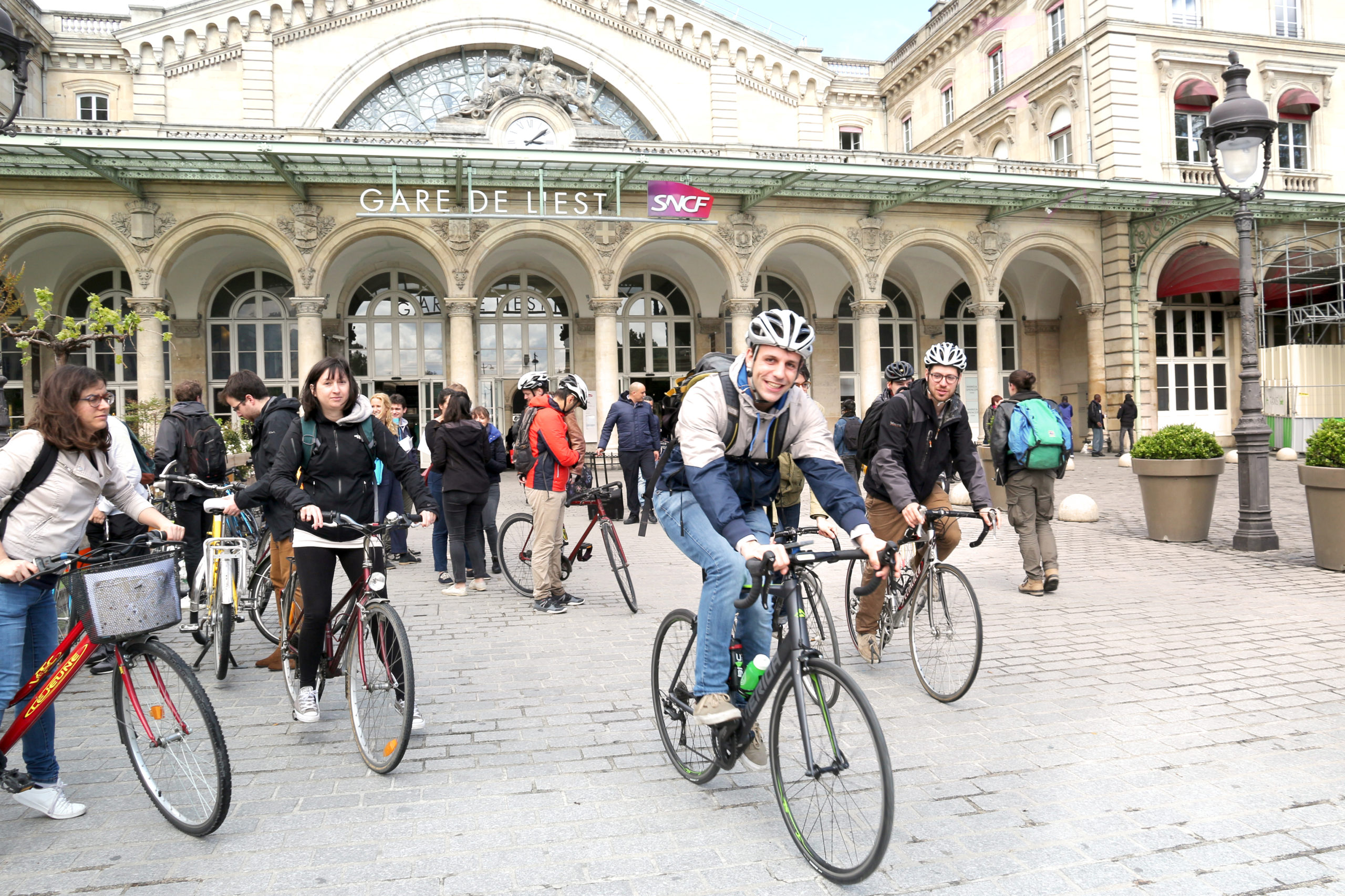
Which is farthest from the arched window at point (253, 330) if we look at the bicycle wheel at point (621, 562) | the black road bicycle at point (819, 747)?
the black road bicycle at point (819, 747)

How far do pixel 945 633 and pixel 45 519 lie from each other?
4230mm

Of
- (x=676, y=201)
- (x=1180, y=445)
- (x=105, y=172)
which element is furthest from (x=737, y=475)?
(x=105, y=172)

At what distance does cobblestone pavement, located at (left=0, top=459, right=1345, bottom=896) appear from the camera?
2885mm

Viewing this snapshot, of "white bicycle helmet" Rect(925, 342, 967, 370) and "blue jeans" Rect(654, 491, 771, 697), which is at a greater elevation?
"white bicycle helmet" Rect(925, 342, 967, 370)

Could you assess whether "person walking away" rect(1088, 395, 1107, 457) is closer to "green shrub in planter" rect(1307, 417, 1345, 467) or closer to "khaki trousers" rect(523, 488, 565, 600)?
"green shrub in planter" rect(1307, 417, 1345, 467)

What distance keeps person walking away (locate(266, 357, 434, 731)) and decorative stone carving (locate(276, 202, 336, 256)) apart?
1854 centimetres

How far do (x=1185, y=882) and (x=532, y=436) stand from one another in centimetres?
573

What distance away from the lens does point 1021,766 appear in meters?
3.73

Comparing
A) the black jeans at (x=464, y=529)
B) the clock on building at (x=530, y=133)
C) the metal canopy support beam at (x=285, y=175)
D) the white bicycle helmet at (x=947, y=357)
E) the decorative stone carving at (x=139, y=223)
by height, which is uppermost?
the clock on building at (x=530, y=133)

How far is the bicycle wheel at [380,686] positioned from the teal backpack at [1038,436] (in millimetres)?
5511

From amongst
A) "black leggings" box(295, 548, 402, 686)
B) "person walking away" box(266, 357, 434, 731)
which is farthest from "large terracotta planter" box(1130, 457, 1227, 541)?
"black leggings" box(295, 548, 402, 686)

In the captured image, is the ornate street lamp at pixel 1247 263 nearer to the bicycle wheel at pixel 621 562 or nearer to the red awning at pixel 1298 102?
the bicycle wheel at pixel 621 562

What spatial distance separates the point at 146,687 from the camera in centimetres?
329

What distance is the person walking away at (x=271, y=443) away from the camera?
540 centimetres
